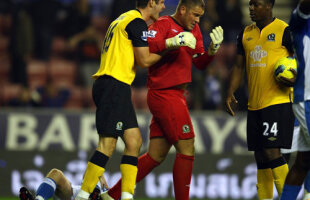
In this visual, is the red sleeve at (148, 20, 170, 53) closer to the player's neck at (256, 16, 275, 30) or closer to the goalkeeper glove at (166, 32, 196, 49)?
the goalkeeper glove at (166, 32, 196, 49)

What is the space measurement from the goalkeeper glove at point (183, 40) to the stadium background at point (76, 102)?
14.4 ft

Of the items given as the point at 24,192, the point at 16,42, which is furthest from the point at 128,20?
the point at 16,42

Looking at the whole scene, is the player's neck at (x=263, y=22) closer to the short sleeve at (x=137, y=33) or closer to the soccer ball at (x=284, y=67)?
the soccer ball at (x=284, y=67)

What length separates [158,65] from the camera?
297 inches

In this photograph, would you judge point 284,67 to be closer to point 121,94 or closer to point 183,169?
point 183,169

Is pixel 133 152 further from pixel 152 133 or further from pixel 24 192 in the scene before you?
pixel 24 192

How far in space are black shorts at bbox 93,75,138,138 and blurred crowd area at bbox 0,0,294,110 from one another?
5.49m

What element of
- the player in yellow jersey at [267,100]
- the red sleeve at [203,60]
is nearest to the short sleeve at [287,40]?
the player in yellow jersey at [267,100]

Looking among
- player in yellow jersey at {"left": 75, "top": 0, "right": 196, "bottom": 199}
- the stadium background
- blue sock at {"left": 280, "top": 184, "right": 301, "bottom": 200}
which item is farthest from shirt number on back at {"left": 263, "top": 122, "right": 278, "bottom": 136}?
the stadium background

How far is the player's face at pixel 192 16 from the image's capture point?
7418 millimetres

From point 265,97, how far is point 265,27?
2.41ft

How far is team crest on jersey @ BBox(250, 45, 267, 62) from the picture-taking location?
7348mm

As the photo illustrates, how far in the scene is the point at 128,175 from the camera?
6.98m

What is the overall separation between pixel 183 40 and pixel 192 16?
555 mm
